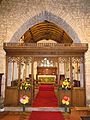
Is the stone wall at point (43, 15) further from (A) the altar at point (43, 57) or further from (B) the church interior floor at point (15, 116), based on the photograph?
(B) the church interior floor at point (15, 116)

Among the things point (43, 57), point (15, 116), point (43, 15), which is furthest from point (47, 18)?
point (15, 116)

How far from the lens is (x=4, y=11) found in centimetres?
909

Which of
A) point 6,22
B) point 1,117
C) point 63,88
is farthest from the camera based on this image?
point 6,22

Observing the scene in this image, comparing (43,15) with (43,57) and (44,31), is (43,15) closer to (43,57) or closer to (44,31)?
(43,57)

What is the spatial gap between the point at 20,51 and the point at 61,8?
2.83m

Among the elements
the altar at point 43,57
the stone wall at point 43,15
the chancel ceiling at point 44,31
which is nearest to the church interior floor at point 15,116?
the altar at point 43,57

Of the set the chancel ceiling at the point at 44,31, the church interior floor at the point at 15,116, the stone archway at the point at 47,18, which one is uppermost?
the chancel ceiling at the point at 44,31

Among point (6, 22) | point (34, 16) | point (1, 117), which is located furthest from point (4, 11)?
point (1, 117)

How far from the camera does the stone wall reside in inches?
351

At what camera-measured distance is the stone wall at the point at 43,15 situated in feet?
29.2

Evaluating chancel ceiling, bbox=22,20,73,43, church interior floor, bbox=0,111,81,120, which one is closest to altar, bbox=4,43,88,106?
church interior floor, bbox=0,111,81,120

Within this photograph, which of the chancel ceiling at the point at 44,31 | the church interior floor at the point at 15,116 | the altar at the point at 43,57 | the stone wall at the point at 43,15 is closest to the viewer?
the church interior floor at the point at 15,116

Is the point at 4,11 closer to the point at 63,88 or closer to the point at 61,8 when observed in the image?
the point at 61,8

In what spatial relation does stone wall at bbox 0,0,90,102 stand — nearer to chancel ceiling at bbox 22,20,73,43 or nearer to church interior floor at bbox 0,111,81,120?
church interior floor at bbox 0,111,81,120
